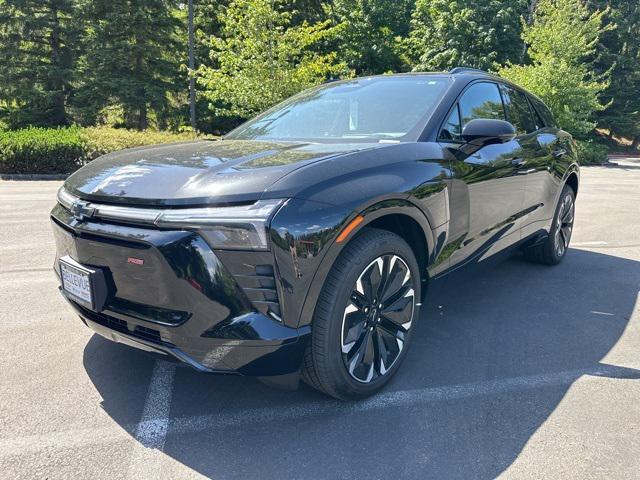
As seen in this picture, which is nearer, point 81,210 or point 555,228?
point 81,210

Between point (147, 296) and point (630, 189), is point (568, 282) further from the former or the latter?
point (630, 189)

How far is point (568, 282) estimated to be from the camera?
4.66m

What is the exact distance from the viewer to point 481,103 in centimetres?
363

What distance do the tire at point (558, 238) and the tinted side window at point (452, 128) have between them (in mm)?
2146

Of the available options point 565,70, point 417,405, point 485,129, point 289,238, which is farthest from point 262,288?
point 565,70

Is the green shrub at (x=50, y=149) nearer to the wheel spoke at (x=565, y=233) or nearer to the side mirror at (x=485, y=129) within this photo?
the wheel spoke at (x=565, y=233)

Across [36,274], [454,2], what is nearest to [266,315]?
[36,274]

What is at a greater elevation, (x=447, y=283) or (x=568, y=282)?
(x=447, y=283)

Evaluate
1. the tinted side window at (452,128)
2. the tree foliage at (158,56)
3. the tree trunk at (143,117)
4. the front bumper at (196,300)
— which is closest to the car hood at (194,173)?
the front bumper at (196,300)

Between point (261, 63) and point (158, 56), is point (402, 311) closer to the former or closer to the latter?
point (261, 63)

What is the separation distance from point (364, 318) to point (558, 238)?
3414 millimetres

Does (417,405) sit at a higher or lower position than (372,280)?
lower

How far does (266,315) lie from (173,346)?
44cm

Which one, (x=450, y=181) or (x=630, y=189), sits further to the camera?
→ (x=630, y=189)
